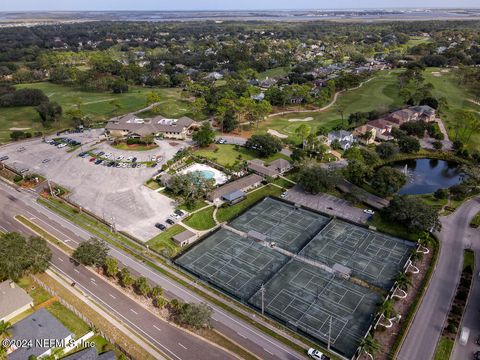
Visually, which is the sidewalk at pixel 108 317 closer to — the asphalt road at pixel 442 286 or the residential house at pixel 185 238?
the residential house at pixel 185 238

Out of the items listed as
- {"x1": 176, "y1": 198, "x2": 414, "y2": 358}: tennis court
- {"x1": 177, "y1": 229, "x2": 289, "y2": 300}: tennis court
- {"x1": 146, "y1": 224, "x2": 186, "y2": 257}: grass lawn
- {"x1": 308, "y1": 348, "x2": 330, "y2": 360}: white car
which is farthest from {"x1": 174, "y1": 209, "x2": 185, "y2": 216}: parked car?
{"x1": 308, "y1": 348, "x2": 330, "y2": 360}: white car

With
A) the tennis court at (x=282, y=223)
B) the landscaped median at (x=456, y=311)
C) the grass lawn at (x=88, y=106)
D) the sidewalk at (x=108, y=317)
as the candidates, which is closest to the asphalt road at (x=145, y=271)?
the sidewalk at (x=108, y=317)

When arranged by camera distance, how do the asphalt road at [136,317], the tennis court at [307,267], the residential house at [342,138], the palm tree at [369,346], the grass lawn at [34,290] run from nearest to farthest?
the palm tree at [369,346] < the asphalt road at [136,317] < the tennis court at [307,267] < the grass lawn at [34,290] < the residential house at [342,138]

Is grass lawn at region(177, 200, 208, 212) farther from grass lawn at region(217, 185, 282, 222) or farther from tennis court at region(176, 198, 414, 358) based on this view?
tennis court at region(176, 198, 414, 358)

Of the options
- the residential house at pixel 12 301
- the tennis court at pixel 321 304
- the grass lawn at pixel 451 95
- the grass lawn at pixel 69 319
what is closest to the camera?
the tennis court at pixel 321 304

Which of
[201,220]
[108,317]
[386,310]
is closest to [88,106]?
[201,220]

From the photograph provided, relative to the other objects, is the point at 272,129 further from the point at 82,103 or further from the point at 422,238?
the point at 82,103
